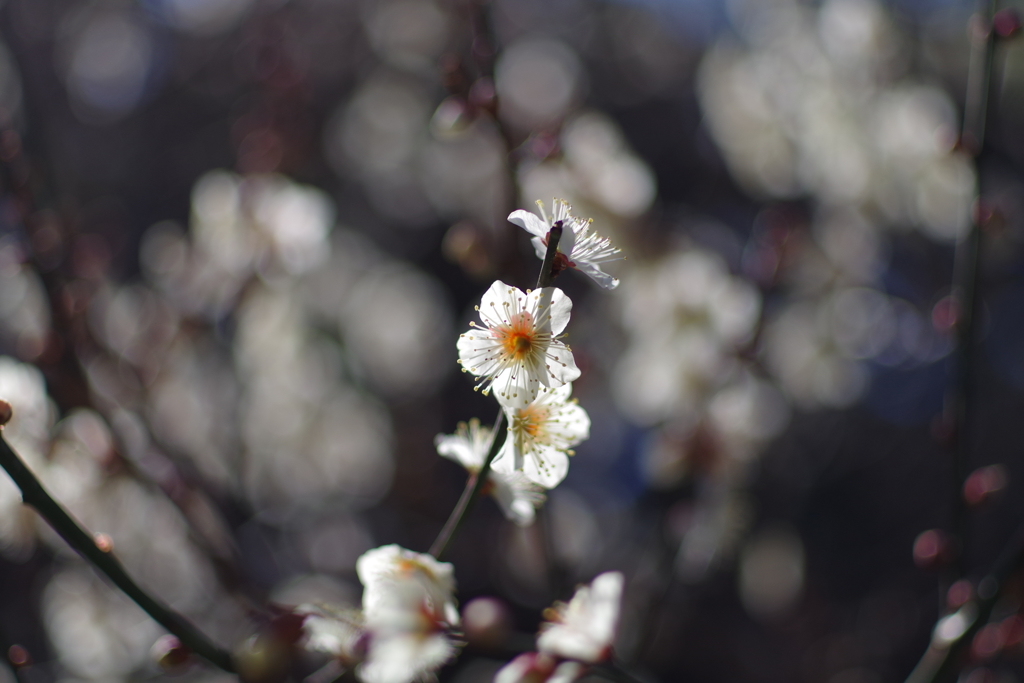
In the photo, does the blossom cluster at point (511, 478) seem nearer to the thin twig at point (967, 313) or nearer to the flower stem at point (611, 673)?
the flower stem at point (611, 673)

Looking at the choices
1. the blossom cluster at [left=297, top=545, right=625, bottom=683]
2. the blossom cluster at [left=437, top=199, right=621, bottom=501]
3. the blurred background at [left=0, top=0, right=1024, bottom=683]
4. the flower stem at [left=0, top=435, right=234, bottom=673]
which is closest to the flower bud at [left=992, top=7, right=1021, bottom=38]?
the blurred background at [left=0, top=0, right=1024, bottom=683]

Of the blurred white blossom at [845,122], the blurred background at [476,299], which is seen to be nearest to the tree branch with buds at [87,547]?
the blurred background at [476,299]

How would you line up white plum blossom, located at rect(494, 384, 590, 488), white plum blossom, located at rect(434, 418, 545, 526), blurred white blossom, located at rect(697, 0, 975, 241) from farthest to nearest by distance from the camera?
blurred white blossom, located at rect(697, 0, 975, 241) < white plum blossom, located at rect(434, 418, 545, 526) < white plum blossom, located at rect(494, 384, 590, 488)

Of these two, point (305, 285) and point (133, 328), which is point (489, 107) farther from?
point (305, 285)

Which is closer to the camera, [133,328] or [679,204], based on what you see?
[133,328]

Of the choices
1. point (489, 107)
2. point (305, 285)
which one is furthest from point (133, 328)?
point (489, 107)

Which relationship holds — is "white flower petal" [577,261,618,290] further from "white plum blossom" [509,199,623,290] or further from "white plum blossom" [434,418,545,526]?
"white plum blossom" [434,418,545,526]
